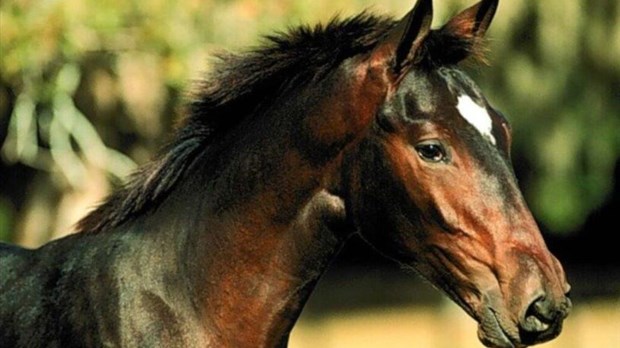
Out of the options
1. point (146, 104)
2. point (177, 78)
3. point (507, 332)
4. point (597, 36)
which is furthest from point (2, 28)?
point (507, 332)

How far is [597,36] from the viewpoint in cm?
1488

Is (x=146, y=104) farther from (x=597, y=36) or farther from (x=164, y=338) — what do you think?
(x=164, y=338)

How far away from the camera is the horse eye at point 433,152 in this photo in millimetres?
4508

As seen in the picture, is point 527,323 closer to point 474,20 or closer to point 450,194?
point 450,194

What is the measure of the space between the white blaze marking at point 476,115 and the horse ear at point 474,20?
323 mm

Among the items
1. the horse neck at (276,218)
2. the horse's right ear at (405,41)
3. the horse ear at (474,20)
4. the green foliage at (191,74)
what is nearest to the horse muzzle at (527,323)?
the horse neck at (276,218)

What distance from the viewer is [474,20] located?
4926mm

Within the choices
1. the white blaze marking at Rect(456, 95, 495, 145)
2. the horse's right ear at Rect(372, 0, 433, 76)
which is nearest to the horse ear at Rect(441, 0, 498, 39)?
the horse's right ear at Rect(372, 0, 433, 76)

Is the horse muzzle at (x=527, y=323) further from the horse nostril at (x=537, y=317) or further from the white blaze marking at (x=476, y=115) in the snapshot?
the white blaze marking at (x=476, y=115)

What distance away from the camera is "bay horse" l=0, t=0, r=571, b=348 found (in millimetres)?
4461

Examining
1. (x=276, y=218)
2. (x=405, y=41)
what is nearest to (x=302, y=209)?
(x=276, y=218)

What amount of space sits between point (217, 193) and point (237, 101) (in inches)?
11.9

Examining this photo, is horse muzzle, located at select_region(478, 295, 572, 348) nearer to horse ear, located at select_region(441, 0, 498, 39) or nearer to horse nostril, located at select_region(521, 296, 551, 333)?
horse nostril, located at select_region(521, 296, 551, 333)

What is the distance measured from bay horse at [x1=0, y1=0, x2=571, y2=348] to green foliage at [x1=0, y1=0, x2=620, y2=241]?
4.39 metres
